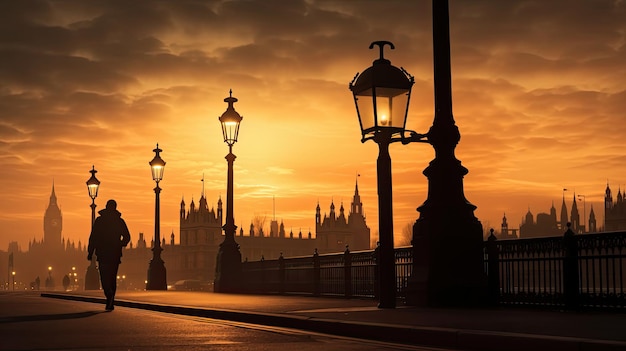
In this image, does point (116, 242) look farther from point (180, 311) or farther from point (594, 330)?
point (594, 330)

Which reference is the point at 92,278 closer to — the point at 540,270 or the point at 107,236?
the point at 107,236

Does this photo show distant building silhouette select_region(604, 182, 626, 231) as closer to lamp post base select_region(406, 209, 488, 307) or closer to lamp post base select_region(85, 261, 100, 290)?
lamp post base select_region(85, 261, 100, 290)

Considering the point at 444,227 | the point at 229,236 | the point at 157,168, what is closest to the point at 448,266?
the point at 444,227

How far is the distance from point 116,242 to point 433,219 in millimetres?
6872

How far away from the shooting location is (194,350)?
387 inches

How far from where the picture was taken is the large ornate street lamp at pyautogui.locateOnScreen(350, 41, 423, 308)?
1500 centimetres

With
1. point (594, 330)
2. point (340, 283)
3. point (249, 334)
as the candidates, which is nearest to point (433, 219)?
point (249, 334)

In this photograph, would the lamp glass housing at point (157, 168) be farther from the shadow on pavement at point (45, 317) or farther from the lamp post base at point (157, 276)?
the shadow on pavement at point (45, 317)

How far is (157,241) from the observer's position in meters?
35.9

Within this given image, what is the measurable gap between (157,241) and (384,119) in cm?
2222

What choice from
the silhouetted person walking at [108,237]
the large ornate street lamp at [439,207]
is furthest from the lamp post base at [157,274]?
the large ornate street lamp at [439,207]

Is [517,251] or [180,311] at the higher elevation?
[517,251]

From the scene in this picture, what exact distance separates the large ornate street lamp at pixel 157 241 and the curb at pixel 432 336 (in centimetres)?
2075

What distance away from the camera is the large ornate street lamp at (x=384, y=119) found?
49.2 feet
